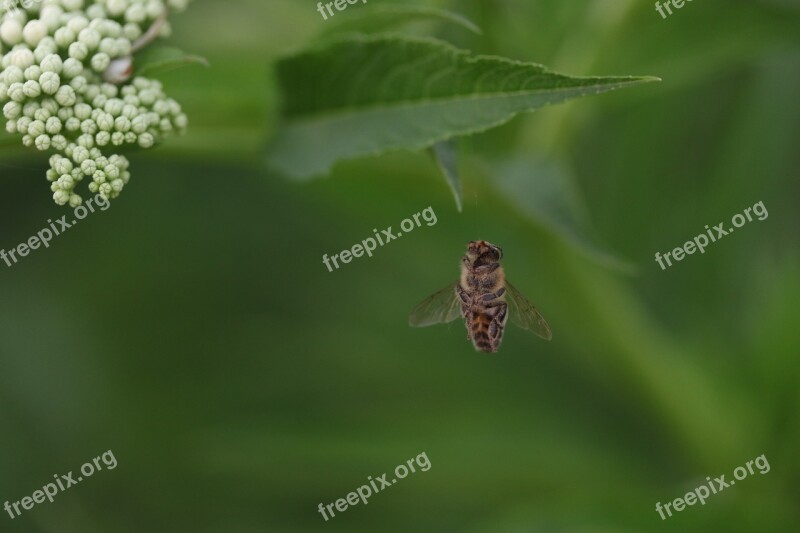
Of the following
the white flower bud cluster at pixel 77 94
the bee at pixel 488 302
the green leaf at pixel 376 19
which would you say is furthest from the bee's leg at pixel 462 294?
the white flower bud cluster at pixel 77 94

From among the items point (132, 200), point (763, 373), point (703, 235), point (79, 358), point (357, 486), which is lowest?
point (763, 373)

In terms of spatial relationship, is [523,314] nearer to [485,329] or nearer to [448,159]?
[485,329]

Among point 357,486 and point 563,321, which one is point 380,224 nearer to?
point 563,321

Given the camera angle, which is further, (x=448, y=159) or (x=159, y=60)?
(x=448, y=159)

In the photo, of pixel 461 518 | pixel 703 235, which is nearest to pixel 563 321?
pixel 703 235

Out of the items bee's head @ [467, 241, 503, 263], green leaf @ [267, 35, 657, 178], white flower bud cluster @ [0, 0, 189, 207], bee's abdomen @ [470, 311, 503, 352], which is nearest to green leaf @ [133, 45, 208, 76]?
white flower bud cluster @ [0, 0, 189, 207]

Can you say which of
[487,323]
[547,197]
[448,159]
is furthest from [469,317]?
[448,159]

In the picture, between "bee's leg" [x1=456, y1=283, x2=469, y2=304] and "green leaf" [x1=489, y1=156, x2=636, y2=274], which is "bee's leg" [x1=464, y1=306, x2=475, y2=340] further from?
"green leaf" [x1=489, y1=156, x2=636, y2=274]
